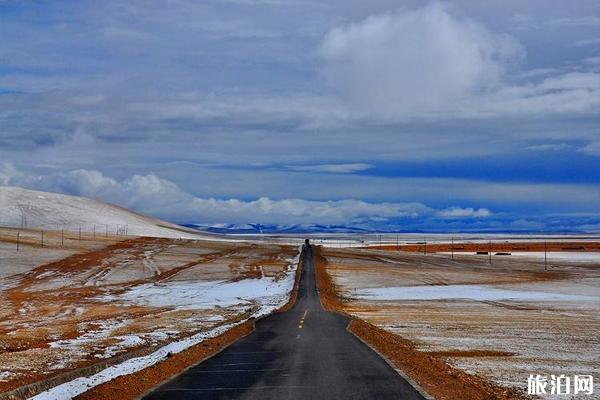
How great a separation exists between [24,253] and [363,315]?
81797 millimetres

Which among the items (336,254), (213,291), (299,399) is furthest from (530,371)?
(336,254)

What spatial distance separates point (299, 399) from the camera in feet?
61.3

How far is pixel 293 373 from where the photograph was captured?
2323 cm

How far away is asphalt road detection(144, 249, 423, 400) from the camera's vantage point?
1964cm

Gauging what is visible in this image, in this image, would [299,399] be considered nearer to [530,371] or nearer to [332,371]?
[332,371]

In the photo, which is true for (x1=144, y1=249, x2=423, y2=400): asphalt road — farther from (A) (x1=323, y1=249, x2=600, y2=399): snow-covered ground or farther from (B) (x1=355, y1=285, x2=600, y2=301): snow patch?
(B) (x1=355, y1=285, x2=600, y2=301): snow patch

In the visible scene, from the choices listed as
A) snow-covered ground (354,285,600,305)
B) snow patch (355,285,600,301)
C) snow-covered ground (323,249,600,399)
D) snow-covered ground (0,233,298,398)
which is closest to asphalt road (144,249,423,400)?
snow-covered ground (0,233,298,398)

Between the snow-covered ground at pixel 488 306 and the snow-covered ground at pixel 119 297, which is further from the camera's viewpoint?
the snow-covered ground at pixel 119 297

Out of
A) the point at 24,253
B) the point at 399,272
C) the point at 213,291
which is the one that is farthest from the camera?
the point at 24,253

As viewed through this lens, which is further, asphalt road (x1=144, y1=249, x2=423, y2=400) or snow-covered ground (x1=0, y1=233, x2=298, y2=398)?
snow-covered ground (x1=0, y1=233, x2=298, y2=398)

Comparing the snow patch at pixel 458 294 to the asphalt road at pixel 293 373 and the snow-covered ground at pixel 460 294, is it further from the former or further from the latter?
the asphalt road at pixel 293 373

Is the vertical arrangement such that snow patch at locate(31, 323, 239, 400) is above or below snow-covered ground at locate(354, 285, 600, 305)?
above

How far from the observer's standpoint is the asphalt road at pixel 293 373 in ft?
64.4

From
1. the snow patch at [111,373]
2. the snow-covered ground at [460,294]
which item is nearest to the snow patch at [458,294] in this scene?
the snow-covered ground at [460,294]
